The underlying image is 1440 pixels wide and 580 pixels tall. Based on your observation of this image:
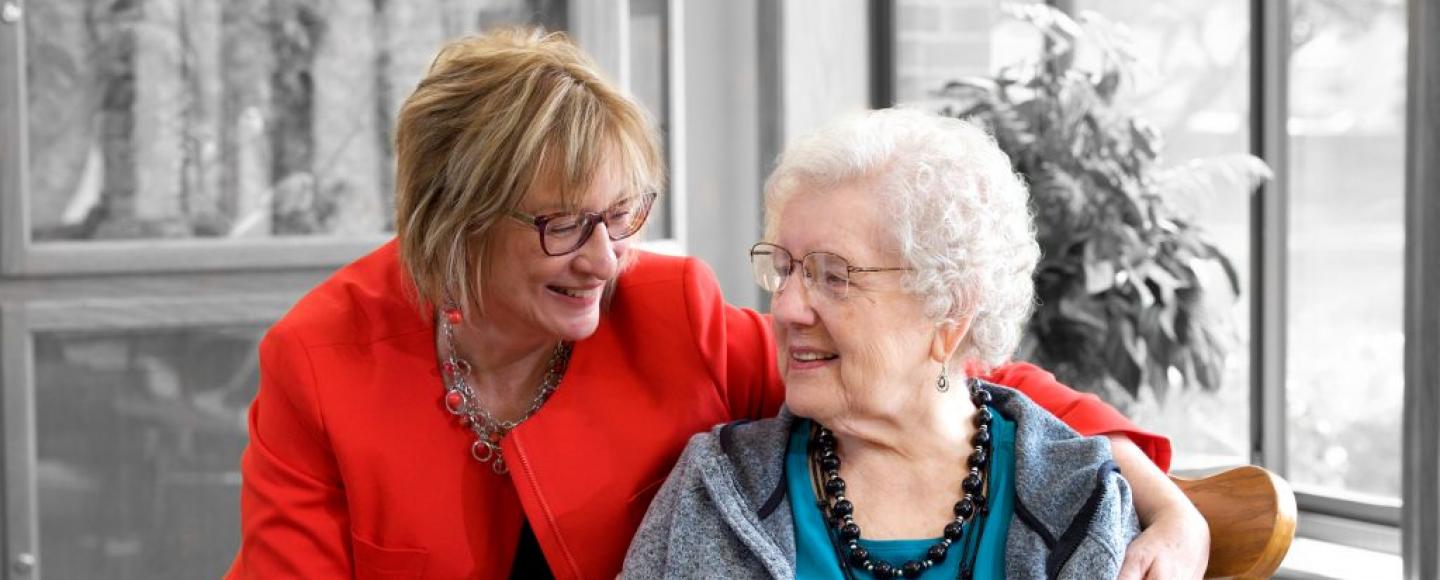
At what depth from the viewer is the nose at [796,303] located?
1.73 meters

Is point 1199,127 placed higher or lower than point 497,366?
higher

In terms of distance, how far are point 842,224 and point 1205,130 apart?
1.77m

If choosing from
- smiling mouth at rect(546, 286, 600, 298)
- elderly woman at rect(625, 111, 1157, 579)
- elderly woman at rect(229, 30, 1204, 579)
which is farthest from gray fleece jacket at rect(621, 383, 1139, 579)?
smiling mouth at rect(546, 286, 600, 298)

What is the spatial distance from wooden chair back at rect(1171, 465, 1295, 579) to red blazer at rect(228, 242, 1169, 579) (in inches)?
4.7

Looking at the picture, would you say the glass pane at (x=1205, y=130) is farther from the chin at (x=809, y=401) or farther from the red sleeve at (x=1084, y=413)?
the chin at (x=809, y=401)

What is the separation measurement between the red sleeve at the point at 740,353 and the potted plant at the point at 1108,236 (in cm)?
105

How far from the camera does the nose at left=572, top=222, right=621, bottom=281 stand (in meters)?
1.82

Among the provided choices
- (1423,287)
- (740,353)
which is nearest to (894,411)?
(740,353)

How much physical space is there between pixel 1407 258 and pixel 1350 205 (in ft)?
2.81

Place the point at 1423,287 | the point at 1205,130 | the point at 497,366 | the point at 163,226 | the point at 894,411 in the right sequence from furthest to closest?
the point at 1205,130
the point at 163,226
the point at 1423,287
the point at 497,366
the point at 894,411

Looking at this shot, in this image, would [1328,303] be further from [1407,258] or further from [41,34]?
[41,34]

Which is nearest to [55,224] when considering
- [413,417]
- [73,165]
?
[73,165]

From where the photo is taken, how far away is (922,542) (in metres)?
1.74

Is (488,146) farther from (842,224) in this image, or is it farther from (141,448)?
(141,448)
